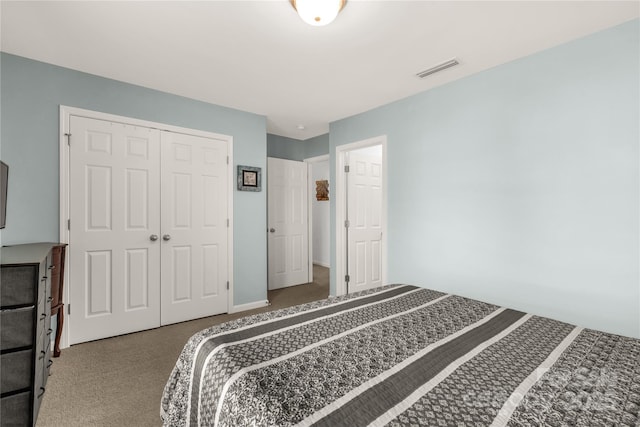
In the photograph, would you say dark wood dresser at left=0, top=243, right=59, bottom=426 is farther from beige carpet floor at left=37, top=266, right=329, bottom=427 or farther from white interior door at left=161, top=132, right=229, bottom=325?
white interior door at left=161, top=132, right=229, bottom=325

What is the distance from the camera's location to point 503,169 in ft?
8.14

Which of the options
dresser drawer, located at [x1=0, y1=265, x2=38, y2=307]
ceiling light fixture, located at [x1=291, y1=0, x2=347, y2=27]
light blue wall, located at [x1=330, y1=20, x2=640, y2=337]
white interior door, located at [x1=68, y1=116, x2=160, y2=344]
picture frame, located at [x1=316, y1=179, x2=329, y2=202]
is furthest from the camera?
picture frame, located at [x1=316, y1=179, x2=329, y2=202]

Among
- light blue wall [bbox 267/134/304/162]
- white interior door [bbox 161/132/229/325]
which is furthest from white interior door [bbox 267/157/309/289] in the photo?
white interior door [bbox 161/132/229/325]

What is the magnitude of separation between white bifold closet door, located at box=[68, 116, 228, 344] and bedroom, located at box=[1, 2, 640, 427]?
8.0 inches

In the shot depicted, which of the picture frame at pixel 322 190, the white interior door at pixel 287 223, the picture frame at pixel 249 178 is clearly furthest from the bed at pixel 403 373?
the picture frame at pixel 322 190

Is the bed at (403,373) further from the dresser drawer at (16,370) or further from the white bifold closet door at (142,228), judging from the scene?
the white bifold closet door at (142,228)

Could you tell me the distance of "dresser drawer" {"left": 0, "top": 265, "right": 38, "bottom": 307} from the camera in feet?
4.89

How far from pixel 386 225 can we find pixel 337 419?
9.04 feet

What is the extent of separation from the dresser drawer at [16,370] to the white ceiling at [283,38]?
6.57ft

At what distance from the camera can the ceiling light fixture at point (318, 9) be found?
1602 mm

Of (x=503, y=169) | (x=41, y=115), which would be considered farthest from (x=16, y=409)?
(x=503, y=169)

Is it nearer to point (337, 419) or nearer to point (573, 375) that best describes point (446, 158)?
point (573, 375)

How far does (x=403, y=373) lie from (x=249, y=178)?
303cm

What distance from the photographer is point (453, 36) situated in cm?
210
